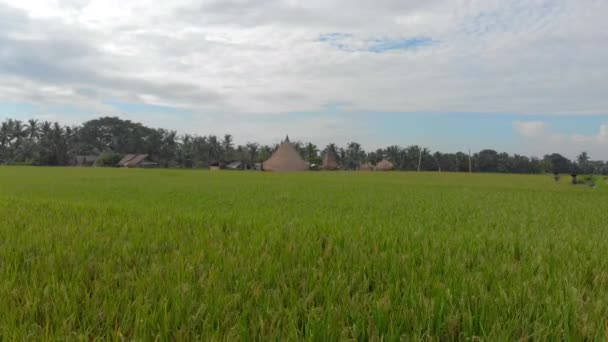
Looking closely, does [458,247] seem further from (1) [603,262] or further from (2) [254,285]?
(2) [254,285]

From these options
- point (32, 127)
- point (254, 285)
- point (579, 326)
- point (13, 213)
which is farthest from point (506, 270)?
point (32, 127)

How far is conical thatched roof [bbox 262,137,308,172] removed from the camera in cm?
5431

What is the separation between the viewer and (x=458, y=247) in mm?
2496

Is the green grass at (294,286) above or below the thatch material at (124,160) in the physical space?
below

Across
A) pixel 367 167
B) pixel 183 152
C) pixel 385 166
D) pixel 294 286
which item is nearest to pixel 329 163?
pixel 367 167

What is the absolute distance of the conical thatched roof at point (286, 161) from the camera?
54312 mm

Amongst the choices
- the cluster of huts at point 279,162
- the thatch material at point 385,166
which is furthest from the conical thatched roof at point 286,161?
the thatch material at point 385,166

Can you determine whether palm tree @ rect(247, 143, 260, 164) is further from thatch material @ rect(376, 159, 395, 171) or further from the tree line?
thatch material @ rect(376, 159, 395, 171)

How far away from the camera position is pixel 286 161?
5431cm

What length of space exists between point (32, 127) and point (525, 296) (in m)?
79.3

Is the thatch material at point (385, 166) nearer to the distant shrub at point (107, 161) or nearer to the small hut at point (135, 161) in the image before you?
the small hut at point (135, 161)

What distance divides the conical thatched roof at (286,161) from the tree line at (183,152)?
12.9 m

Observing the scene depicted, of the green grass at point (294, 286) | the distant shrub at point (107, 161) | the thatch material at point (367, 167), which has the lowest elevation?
the green grass at point (294, 286)

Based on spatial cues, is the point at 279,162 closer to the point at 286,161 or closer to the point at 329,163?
the point at 286,161
